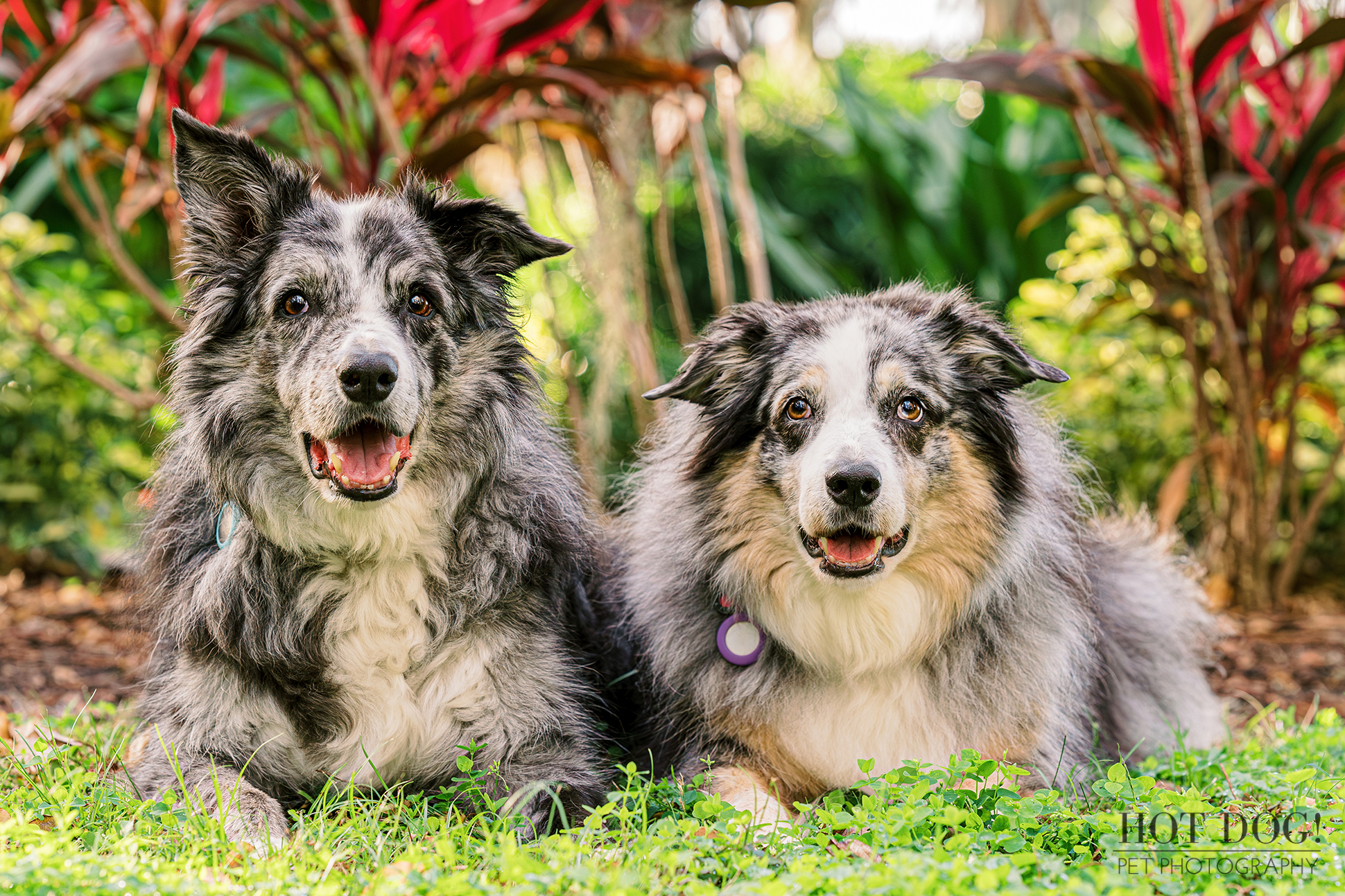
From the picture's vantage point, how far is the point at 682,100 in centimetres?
525

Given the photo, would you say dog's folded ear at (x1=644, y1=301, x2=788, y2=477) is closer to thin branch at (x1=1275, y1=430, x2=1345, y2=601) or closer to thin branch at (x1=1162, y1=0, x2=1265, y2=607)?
thin branch at (x1=1162, y1=0, x2=1265, y2=607)

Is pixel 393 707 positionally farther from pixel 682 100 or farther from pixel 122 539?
pixel 122 539

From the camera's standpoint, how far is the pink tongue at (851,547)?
9.75 feet

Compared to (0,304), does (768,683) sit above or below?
below

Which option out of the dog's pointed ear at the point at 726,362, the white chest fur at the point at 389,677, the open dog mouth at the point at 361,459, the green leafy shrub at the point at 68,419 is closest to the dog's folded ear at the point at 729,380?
the dog's pointed ear at the point at 726,362

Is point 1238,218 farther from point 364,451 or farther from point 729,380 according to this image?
point 364,451

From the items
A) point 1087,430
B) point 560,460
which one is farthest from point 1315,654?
point 560,460

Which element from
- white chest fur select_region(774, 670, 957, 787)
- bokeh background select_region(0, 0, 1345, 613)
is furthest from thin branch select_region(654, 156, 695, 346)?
white chest fur select_region(774, 670, 957, 787)

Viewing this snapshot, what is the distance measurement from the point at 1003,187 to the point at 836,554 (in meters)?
5.72

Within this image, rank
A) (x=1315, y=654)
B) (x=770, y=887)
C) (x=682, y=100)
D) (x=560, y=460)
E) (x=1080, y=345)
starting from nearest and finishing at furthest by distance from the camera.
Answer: (x=770, y=887) < (x=560, y=460) < (x=1315, y=654) < (x=682, y=100) < (x=1080, y=345)

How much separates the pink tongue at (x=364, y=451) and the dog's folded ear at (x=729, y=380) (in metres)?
0.80

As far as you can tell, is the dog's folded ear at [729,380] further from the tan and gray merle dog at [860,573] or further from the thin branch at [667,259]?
the thin branch at [667,259]

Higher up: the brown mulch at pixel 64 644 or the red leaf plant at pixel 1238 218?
the red leaf plant at pixel 1238 218

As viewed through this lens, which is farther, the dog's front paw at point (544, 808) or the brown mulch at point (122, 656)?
the brown mulch at point (122, 656)
